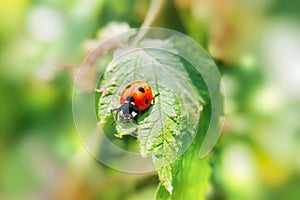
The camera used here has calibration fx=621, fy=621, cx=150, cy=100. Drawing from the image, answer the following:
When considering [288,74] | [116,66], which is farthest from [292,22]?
[116,66]

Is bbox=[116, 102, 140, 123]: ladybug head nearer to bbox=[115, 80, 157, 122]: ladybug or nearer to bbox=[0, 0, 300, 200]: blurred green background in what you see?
bbox=[115, 80, 157, 122]: ladybug

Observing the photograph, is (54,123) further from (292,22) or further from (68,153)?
(292,22)

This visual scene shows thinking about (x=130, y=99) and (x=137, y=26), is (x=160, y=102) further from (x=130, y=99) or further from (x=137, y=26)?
(x=137, y=26)

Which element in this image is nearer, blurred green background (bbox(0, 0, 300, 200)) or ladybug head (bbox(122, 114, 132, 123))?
ladybug head (bbox(122, 114, 132, 123))

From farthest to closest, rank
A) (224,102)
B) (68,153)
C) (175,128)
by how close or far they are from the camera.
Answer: (68,153)
(224,102)
(175,128)

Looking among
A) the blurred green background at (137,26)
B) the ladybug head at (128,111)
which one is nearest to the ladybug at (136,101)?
the ladybug head at (128,111)

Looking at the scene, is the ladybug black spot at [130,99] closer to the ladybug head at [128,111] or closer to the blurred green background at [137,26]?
the ladybug head at [128,111]

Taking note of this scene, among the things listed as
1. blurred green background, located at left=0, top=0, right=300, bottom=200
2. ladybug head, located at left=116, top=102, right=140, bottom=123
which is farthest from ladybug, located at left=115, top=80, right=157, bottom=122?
blurred green background, located at left=0, top=0, right=300, bottom=200
